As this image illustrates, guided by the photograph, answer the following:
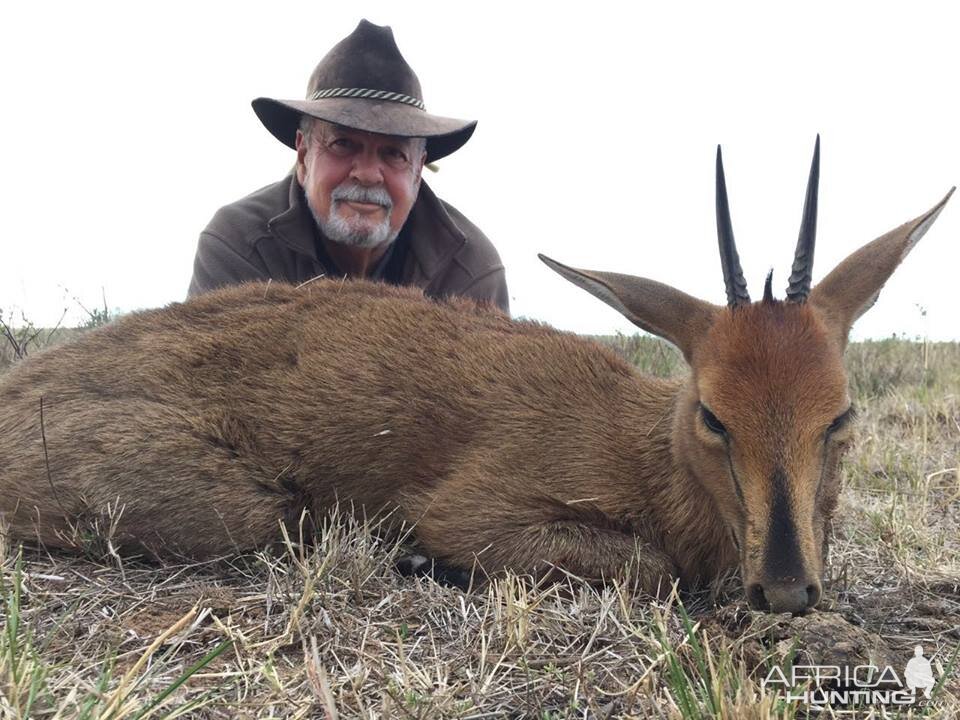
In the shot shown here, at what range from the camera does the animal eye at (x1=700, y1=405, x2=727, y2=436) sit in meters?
3.23

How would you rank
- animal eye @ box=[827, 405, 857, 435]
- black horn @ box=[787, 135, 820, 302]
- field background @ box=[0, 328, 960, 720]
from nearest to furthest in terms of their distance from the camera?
field background @ box=[0, 328, 960, 720], animal eye @ box=[827, 405, 857, 435], black horn @ box=[787, 135, 820, 302]

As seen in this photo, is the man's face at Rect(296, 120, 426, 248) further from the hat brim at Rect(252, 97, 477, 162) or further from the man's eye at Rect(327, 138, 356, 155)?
the hat brim at Rect(252, 97, 477, 162)

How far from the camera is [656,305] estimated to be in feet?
12.0

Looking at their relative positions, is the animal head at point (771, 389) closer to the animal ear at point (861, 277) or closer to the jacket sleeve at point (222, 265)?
the animal ear at point (861, 277)

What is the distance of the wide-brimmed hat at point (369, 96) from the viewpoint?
6.45 meters

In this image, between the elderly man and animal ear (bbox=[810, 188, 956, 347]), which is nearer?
animal ear (bbox=[810, 188, 956, 347])

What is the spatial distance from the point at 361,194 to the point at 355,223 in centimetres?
Result: 23

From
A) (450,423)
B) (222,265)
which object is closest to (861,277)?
(450,423)

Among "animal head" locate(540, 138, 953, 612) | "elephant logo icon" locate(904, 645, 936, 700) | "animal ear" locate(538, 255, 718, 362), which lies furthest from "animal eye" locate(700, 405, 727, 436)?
"elephant logo icon" locate(904, 645, 936, 700)

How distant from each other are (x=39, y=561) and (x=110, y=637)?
38.2 inches

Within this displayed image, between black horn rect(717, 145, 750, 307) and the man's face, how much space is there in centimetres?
376

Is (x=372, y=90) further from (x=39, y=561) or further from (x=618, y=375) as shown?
(x=39, y=561)

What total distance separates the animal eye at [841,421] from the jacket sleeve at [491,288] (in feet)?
14.8

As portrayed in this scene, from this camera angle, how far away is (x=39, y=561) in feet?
12.2
